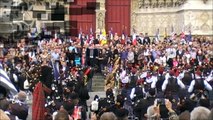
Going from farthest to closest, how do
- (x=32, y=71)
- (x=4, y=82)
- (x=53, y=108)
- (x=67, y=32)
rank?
1. (x=67, y=32)
2. (x=32, y=71)
3. (x=53, y=108)
4. (x=4, y=82)

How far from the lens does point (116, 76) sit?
22.8 metres

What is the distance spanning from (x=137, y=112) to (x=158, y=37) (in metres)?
18.6

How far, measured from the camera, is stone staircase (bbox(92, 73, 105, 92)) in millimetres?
25252

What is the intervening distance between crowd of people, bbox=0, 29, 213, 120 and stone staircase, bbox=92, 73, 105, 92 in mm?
311

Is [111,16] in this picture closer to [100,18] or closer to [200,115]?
[100,18]

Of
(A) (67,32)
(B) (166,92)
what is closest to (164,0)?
(A) (67,32)

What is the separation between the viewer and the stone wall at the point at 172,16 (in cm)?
3128

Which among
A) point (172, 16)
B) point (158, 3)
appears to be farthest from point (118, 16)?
point (172, 16)

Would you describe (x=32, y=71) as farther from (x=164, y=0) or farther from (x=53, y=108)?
(x=164, y=0)

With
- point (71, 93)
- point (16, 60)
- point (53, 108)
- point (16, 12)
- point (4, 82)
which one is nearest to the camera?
point (4, 82)

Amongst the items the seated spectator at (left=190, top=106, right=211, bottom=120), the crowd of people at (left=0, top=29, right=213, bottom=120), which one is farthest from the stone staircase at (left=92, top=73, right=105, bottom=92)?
the seated spectator at (left=190, top=106, right=211, bottom=120)

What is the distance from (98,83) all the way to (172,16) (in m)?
9.31

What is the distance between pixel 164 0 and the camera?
33.3m

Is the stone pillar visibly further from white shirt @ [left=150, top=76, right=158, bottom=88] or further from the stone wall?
white shirt @ [left=150, top=76, right=158, bottom=88]
